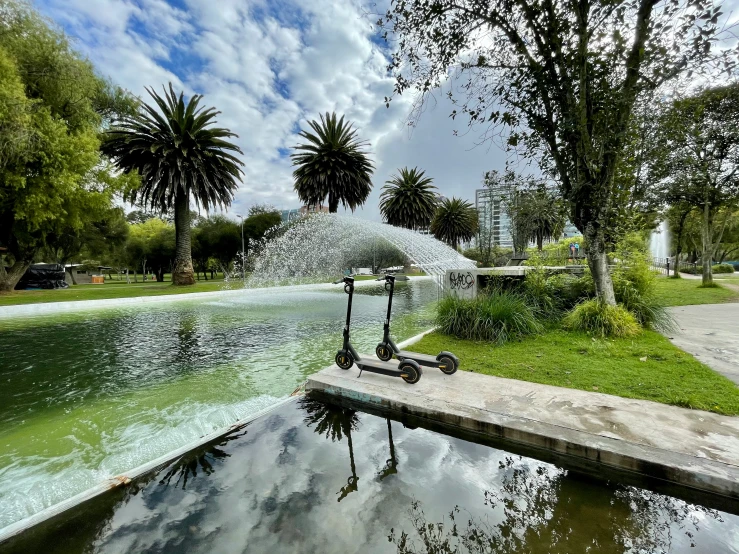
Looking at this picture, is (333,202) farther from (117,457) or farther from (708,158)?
(117,457)

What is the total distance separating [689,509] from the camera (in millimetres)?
2666

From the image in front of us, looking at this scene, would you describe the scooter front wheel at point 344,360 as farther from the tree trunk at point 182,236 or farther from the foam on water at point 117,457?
the tree trunk at point 182,236

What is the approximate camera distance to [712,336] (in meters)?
7.64

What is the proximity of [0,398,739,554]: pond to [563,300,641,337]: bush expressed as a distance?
550cm

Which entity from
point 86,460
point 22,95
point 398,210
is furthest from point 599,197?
point 398,210

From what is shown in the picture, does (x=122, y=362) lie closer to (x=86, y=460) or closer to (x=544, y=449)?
(x=86, y=460)

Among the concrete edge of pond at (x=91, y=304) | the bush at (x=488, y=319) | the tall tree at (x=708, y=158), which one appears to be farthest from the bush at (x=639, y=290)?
the concrete edge of pond at (x=91, y=304)

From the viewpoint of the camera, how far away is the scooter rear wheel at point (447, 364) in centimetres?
527

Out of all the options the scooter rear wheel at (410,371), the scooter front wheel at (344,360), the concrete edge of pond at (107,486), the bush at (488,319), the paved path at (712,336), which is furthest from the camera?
the bush at (488,319)

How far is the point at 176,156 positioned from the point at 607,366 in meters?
28.1

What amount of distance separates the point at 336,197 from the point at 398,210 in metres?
15.7

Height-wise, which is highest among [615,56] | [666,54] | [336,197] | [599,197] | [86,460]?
[336,197]

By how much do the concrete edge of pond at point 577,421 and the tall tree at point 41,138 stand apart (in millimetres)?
20402

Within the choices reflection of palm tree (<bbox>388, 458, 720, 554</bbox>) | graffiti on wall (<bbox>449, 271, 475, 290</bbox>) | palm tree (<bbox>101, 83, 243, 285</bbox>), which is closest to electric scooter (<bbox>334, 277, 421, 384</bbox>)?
reflection of palm tree (<bbox>388, 458, 720, 554</bbox>)
